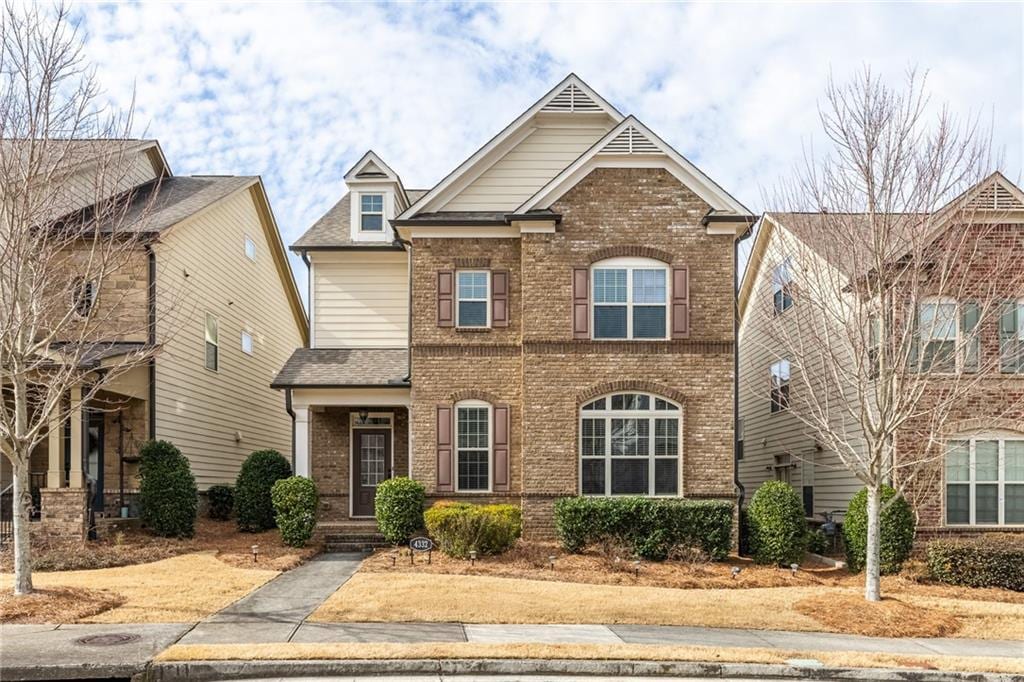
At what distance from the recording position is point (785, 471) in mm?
24688

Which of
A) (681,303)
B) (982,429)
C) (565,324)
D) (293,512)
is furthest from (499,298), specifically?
(982,429)

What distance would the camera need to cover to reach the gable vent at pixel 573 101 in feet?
68.8

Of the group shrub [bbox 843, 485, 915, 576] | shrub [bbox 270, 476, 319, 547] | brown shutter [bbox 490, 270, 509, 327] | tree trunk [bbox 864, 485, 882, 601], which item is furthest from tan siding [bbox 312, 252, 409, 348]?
tree trunk [bbox 864, 485, 882, 601]

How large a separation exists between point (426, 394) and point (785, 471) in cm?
1024

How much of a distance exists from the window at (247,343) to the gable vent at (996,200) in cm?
1890

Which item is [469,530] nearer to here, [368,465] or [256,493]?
[368,465]

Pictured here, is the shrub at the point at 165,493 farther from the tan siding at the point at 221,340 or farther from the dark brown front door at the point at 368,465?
the dark brown front door at the point at 368,465

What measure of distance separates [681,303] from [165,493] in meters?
10.9

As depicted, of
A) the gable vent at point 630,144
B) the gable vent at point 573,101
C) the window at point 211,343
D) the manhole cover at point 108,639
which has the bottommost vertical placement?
the manhole cover at point 108,639

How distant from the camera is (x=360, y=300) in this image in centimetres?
2333

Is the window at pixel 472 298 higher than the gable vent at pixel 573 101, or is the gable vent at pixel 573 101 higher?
the gable vent at pixel 573 101

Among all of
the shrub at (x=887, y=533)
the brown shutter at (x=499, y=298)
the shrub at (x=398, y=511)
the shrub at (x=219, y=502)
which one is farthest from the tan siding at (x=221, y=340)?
the shrub at (x=887, y=533)

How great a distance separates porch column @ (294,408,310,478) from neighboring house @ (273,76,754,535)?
0.03m

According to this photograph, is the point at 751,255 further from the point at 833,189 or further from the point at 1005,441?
the point at 833,189
